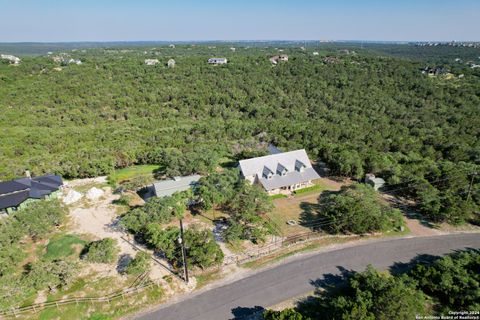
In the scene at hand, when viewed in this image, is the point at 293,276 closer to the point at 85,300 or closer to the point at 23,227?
the point at 85,300

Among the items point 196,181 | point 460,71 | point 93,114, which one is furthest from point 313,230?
point 460,71

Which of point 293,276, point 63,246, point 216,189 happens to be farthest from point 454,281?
point 63,246

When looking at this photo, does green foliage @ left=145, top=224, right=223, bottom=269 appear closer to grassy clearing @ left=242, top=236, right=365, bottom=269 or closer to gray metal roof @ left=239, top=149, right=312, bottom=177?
grassy clearing @ left=242, top=236, right=365, bottom=269

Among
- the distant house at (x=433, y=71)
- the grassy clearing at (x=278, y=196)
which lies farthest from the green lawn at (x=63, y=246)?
the distant house at (x=433, y=71)

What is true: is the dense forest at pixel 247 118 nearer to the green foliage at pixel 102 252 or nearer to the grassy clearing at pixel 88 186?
the grassy clearing at pixel 88 186

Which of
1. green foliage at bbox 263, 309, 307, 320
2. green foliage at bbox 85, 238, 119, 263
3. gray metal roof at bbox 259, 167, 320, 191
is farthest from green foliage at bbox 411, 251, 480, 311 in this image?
green foliage at bbox 85, 238, 119, 263
